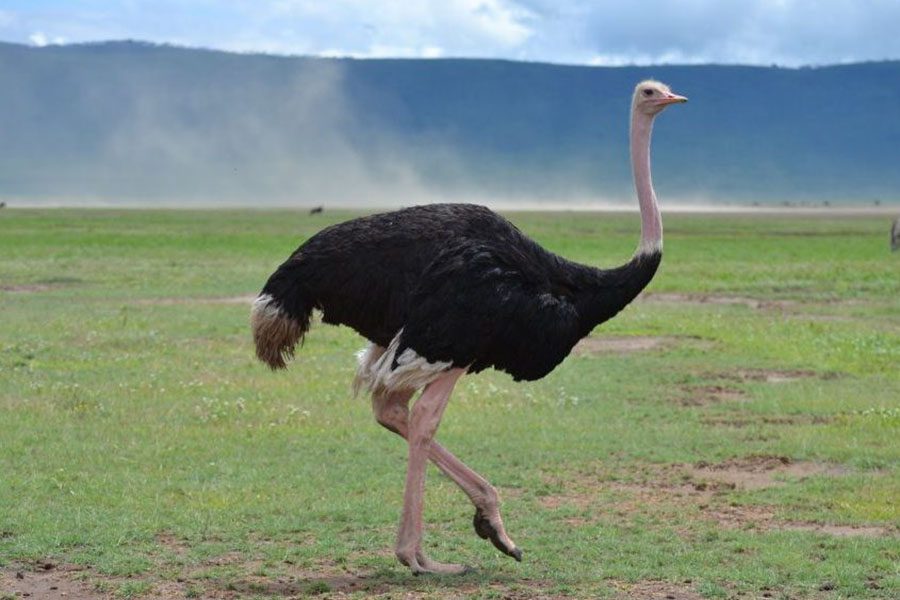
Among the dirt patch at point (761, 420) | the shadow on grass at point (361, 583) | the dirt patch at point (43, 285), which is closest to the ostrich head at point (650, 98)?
the shadow on grass at point (361, 583)

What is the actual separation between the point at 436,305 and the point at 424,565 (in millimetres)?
1124

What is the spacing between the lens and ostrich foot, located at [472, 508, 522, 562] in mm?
7301

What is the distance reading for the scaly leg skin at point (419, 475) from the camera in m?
7.17

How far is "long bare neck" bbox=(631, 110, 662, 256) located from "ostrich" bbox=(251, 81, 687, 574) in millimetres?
16

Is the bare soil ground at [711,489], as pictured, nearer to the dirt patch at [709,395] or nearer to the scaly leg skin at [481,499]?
the scaly leg skin at [481,499]

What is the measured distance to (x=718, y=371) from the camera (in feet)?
49.2

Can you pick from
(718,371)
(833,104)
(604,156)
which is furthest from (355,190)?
(718,371)

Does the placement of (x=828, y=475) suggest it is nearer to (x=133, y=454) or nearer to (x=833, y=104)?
(x=133, y=454)

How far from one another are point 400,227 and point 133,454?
139 inches

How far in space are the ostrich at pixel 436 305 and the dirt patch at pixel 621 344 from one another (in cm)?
903

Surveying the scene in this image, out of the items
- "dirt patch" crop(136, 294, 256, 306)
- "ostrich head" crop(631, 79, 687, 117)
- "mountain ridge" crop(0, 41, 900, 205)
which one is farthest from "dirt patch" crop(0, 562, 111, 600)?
"mountain ridge" crop(0, 41, 900, 205)

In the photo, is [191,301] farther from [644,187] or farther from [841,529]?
[644,187]

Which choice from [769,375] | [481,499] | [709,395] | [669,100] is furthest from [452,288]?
[769,375]

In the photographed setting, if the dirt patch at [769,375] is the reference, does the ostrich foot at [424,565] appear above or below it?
below
